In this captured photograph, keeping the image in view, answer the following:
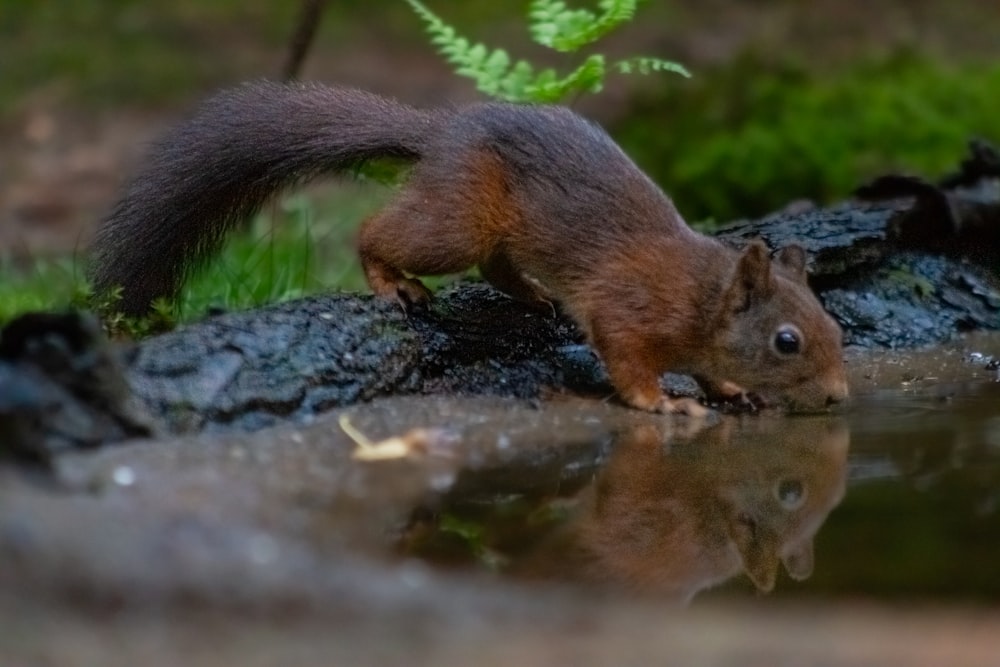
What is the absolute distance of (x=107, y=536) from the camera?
276cm

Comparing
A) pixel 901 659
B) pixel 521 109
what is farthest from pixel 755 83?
pixel 901 659

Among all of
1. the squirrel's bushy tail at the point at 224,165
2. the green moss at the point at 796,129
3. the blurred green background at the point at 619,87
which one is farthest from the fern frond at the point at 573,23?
the green moss at the point at 796,129

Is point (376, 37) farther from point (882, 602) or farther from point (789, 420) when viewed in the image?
point (882, 602)

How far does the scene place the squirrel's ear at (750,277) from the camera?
507cm

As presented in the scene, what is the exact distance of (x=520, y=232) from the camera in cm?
534

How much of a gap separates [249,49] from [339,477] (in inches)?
382

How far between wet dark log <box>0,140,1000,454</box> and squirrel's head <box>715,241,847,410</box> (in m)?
0.56

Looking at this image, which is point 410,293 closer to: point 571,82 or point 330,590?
point 571,82

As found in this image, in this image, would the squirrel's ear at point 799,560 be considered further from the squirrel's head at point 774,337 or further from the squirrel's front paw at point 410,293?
the squirrel's front paw at point 410,293

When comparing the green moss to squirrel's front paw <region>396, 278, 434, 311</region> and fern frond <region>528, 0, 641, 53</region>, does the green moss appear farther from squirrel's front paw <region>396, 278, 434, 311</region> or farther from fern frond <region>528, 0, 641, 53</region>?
squirrel's front paw <region>396, 278, 434, 311</region>

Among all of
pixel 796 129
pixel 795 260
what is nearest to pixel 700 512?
pixel 795 260

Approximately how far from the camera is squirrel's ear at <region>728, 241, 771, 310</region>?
5.07m

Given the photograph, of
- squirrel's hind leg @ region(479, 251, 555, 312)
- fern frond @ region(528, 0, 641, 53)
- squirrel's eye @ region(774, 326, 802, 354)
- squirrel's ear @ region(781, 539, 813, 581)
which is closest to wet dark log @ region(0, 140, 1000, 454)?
squirrel's hind leg @ region(479, 251, 555, 312)

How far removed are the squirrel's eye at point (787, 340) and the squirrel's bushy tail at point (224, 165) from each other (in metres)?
1.59
